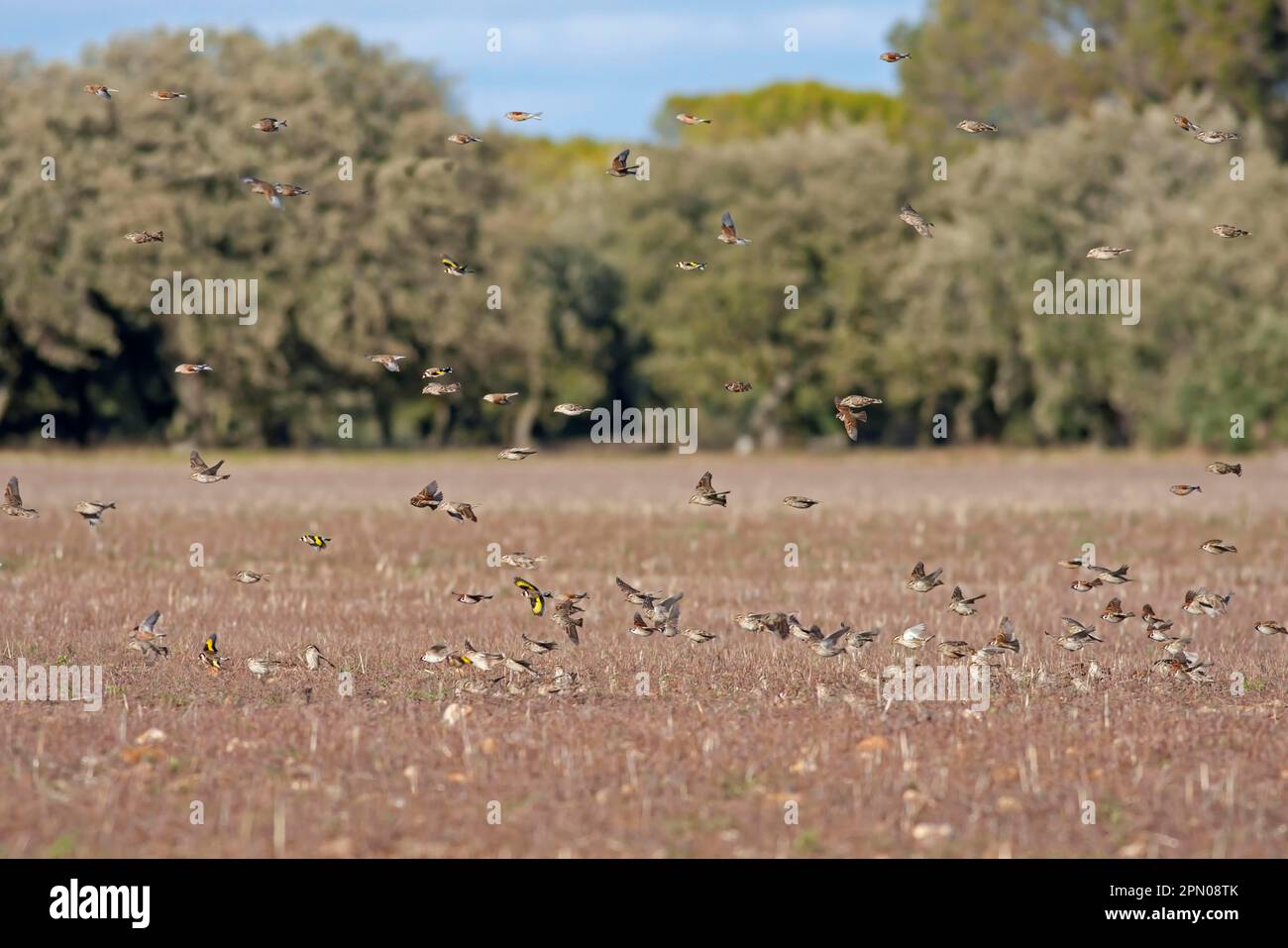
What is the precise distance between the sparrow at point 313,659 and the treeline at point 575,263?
1957 inches

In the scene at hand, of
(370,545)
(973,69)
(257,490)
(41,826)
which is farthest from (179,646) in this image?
(973,69)

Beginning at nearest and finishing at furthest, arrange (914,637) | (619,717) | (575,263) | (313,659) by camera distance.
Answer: (619,717) → (313,659) → (914,637) → (575,263)

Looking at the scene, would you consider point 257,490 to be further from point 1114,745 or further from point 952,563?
point 1114,745

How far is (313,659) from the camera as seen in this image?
16516mm

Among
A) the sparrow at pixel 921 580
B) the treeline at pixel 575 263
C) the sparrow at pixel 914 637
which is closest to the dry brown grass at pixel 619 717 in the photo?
the sparrow at pixel 914 637

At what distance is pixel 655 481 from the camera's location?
181ft

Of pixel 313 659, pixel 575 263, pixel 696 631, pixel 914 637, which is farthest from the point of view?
pixel 575 263

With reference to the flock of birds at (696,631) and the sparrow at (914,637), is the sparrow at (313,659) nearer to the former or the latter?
the flock of birds at (696,631)

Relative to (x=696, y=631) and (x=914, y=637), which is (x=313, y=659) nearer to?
(x=696, y=631)

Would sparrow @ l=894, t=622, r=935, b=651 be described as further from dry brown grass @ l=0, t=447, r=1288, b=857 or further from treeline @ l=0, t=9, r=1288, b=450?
treeline @ l=0, t=9, r=1288, b=450

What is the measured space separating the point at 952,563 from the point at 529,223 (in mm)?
54027

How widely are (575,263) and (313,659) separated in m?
75.0

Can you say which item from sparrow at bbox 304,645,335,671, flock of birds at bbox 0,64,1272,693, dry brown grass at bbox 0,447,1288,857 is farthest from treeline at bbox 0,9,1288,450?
sparrow at bbox 304,645,335,671

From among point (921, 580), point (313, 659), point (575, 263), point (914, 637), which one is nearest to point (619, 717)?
point (313, 659)
